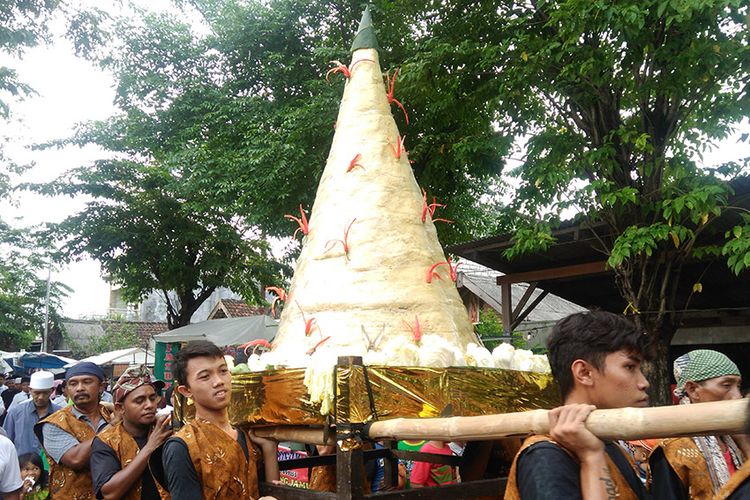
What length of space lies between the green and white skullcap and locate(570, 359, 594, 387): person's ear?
1.66 m

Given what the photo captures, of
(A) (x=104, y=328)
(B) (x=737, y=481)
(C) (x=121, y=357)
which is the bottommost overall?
(B) (x=737, y=481)

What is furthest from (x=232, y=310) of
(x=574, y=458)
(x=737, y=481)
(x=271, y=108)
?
(x=737, y=481)

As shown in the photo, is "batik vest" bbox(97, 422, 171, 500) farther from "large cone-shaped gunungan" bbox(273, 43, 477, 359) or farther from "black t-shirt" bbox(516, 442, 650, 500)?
"black t-shirt" bbox(516, 442, 650, 500)

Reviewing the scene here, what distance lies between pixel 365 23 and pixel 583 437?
146 inches

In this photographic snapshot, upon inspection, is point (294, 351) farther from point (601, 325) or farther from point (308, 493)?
point (601, 325)

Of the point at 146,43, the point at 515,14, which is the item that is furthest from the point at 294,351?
→ the point at 146,43

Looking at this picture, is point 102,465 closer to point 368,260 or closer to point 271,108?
point 368,260

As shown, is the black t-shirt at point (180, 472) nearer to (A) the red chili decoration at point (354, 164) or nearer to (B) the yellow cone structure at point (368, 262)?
(B) the yellow cone structure at point (368, 262)

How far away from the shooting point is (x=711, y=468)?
9.32 feet

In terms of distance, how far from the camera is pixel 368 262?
3.64 meters

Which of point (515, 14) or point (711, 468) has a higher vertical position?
point (515, 14)

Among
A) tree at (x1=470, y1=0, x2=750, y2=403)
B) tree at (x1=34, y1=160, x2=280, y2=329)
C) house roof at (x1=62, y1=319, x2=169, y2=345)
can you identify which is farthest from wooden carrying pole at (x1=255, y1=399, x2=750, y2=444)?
house roof at (x1=62, y1=319, x2=169, y2=345)

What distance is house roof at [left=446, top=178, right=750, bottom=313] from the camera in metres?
8.80

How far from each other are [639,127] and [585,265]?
2055 millimetres
